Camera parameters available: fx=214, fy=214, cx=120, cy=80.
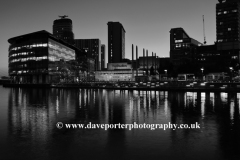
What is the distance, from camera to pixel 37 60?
11038cm

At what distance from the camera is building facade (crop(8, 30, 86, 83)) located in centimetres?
10862

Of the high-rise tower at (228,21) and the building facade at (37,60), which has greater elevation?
the high-rise tower at (228,21)

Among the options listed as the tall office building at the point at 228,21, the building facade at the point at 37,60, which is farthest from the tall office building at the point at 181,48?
the building facade at the point at 37,60

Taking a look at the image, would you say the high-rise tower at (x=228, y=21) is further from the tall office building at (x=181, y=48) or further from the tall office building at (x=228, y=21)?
the tall office building at (x=181, y=48)

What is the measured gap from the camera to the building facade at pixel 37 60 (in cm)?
10862

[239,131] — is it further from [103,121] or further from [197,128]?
[103,121]

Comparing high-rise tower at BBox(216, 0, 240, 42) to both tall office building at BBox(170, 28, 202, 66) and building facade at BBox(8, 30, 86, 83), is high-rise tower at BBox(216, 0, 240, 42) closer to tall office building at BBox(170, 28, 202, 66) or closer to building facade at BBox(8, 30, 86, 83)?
tall office building at BBox(170, 28, 202, 66)

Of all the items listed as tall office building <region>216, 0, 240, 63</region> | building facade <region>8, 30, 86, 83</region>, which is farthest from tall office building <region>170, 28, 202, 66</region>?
building facade <region>8, 30, 86, 83</region>

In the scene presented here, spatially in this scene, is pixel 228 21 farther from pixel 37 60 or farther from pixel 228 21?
pixel 37 60

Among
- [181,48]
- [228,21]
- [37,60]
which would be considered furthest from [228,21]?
[37,60]

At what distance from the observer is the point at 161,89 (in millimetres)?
51906

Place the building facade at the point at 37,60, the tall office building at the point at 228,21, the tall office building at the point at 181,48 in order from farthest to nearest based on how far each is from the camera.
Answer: the tall office building at the point at 181,48 < the tall office building at the point at 228,21 < the building facade at the point at 37,60

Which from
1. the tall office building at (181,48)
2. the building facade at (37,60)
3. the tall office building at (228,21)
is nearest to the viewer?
the building facade at (37,60)

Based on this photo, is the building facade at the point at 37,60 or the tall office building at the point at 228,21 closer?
the building facade at the point at 37,60
